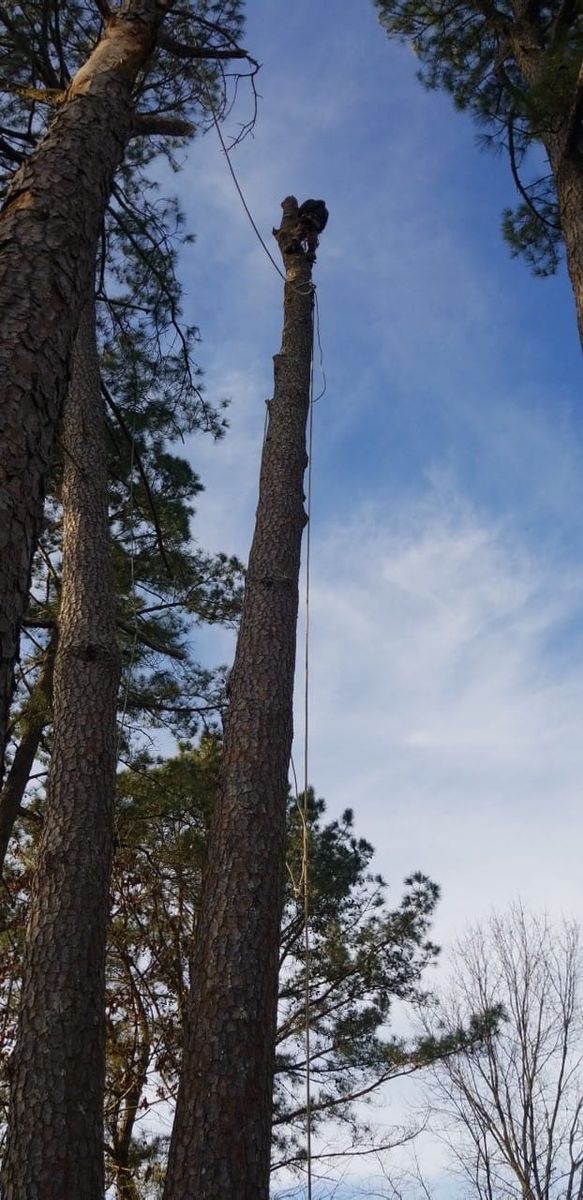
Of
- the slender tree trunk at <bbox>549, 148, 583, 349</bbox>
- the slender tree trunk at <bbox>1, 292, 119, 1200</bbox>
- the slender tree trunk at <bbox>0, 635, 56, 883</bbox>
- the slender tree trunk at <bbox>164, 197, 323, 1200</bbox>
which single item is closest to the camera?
the slender tree trunk at <bbox>164, 197, 323, 1200</bbox>

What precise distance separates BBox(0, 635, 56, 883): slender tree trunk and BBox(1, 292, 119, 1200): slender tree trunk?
2137mm

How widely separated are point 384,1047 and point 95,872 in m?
5.67

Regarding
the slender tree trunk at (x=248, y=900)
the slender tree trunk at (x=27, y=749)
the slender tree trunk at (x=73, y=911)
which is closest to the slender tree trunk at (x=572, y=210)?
the slender tree trunk at (x=248, y=900)

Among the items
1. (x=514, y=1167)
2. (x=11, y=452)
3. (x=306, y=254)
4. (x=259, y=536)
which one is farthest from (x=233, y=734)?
(x=514, y=1167)

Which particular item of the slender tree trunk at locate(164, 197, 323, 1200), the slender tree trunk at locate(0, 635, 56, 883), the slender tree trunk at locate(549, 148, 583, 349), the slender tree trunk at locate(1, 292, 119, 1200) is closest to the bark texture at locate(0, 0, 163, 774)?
the slender tree trunk at locate(164, 197, 323, 1200)

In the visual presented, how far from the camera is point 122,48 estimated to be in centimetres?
305

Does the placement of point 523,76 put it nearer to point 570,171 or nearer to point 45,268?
point 570,171

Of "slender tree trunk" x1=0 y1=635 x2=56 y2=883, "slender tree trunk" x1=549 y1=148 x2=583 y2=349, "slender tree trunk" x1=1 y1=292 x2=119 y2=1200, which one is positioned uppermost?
"slender tree trunk" x1=549 y1=148 x2=583 y2=349

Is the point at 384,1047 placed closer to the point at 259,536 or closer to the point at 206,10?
the point at 259,536

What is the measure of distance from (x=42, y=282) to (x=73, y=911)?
181 cm

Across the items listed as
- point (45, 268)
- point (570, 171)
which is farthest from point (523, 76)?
point (45, 268)

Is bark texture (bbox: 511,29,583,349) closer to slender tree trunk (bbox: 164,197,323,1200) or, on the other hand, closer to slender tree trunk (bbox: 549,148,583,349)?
slender tree trunk (bbox: 549,148,583,349)

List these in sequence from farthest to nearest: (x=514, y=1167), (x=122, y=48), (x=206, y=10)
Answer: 1. (x=514, y=1167)
2. (x=206, y=10)
3. (x=122, y=48)

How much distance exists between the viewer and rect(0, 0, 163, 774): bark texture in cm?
152
